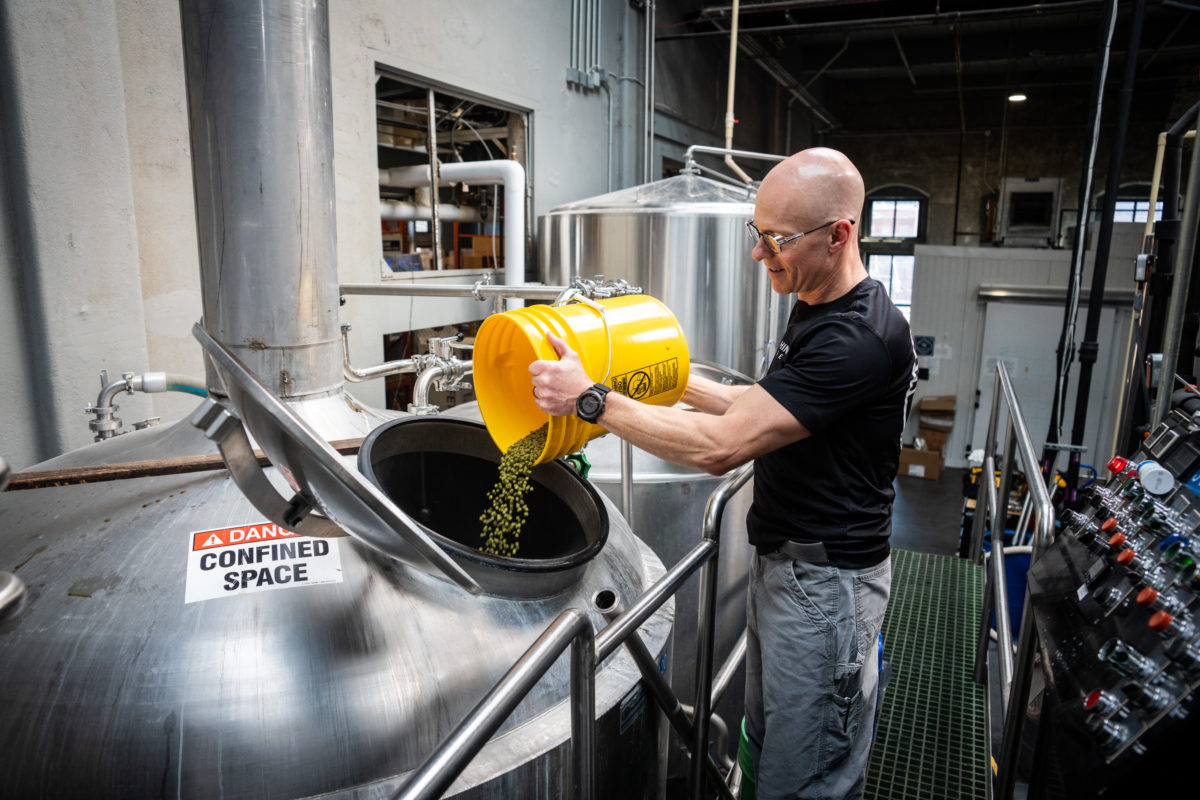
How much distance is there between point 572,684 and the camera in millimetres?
1129

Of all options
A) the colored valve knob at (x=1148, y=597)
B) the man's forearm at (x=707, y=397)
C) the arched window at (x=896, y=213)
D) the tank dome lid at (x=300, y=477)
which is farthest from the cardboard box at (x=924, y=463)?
the tank dome lid at (x=300, y=477)

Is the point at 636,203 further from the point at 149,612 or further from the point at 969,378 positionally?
the point at 969,378

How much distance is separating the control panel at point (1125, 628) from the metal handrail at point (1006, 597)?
0.06m

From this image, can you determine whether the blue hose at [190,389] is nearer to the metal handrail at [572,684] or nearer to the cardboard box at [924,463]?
the metal handrail at [572,684]

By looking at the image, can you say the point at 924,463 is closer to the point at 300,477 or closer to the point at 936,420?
the point at 936,420

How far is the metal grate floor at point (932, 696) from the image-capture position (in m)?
2.21

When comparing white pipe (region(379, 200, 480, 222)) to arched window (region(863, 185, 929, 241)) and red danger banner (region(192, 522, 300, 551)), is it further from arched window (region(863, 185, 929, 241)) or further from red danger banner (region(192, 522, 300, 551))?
arched window (region(863, 185, 929, 241))

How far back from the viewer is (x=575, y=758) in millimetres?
1167

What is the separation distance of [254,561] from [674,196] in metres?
3.20

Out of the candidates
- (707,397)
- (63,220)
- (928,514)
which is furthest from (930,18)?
(63,220)

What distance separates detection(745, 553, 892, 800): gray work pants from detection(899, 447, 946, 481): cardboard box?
28.4ft

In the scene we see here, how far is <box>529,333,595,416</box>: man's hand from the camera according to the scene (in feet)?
4.47

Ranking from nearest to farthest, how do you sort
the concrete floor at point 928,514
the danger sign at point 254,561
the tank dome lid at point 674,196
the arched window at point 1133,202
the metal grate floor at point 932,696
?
the danger sign at point 254,561 → the metal grate floor at point 932,696 → the tank dome lid at point 674,196 → the concrete floor at point 928,514 → the arched window at point 1133,202

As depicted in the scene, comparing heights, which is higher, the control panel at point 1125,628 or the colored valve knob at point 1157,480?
the colored valve knob at point 1157,480
